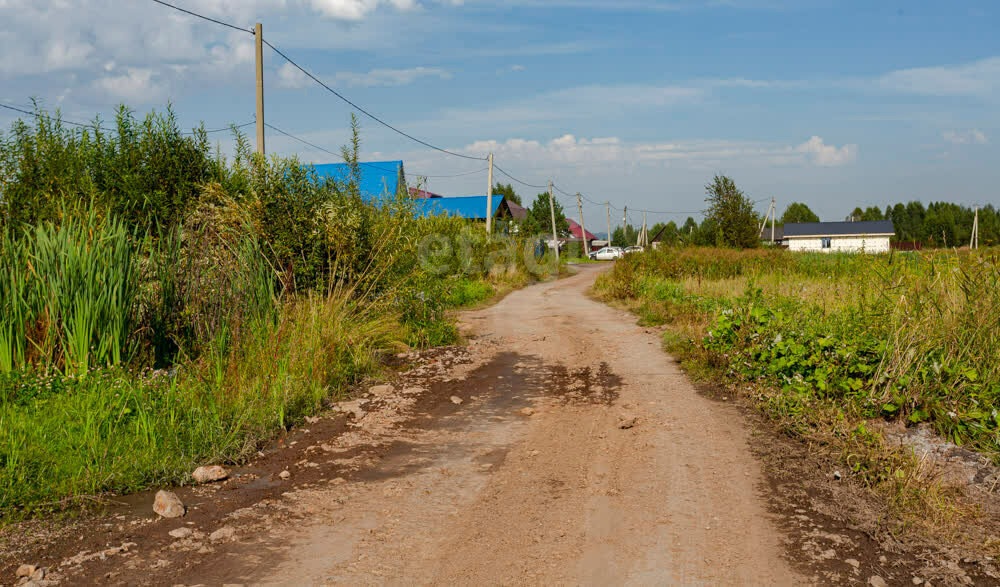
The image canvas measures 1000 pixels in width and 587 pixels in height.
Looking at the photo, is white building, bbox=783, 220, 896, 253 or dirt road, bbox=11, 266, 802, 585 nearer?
dirt road, bbox=11, 266, 802, 585

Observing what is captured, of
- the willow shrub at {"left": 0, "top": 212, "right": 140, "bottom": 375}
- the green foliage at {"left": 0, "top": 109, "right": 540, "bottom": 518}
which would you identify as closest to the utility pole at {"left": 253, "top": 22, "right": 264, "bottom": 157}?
the green foliage at {"left": 0, "top": 109, "right": 540, "bottom": 518}

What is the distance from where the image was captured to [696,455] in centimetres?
545

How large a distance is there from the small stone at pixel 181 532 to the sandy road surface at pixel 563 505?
0.64m

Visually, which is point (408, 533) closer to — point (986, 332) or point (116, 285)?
point (116, 285)

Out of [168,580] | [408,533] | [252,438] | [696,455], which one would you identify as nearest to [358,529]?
[408,533]

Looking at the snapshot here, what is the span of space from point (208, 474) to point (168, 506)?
626mm

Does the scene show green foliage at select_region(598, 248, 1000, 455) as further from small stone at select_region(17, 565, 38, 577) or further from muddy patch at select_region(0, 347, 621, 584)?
small stone at select_region(17, 565, 38, 577)

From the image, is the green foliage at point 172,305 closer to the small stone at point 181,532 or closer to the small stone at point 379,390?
the small stone at point 379,390

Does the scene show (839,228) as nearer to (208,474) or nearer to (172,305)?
(172,305)

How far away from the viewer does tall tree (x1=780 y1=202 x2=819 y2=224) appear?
127 m

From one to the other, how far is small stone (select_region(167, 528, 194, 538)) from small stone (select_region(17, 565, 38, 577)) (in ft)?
2.31

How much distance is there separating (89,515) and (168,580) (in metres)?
1.21

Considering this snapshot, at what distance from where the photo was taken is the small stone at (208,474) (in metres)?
4.83

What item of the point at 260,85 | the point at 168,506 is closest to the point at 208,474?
the point at 168,506
